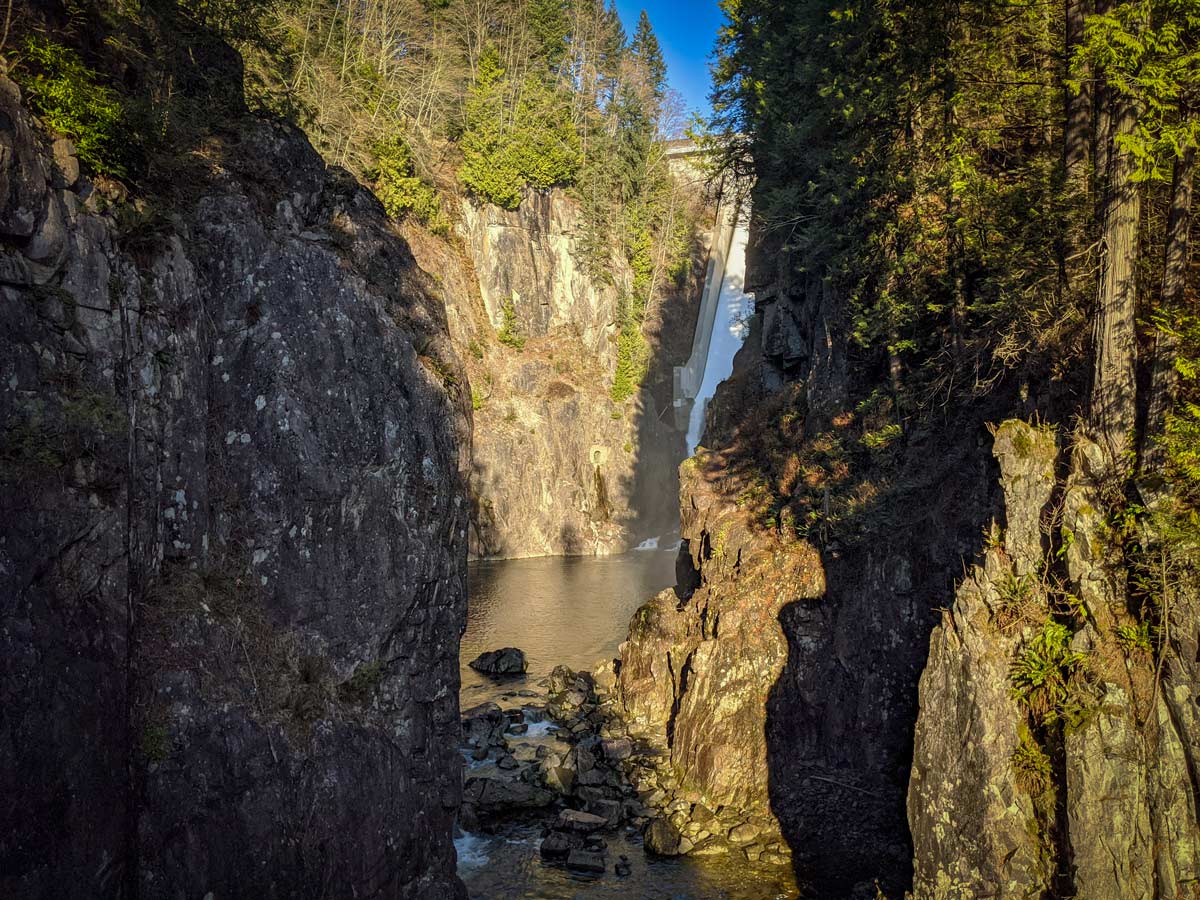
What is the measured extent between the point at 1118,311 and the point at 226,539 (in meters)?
12.3

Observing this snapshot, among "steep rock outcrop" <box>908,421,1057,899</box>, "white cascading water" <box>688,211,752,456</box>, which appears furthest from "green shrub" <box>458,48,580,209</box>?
"steep rock outcrop" <box>908,421,1057,899</box>

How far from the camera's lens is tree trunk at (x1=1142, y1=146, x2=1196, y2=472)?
8.66 m

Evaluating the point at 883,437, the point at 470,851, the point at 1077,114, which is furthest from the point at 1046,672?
the point at 470,851

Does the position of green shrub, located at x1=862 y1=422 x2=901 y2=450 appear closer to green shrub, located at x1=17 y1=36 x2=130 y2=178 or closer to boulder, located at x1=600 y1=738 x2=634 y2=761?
boulder, located at x1=600 y1=738 x2=634 y2=761

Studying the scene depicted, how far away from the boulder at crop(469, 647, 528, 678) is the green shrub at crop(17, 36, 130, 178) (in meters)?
19.5

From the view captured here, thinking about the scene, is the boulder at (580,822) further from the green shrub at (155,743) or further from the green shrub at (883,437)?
the green shrub at (883,437)

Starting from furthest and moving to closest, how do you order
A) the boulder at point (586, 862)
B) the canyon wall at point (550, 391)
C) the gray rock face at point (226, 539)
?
the canyon wall at point (550, 391) < the boulder at point (586, 862) < the gray rock face at point (226, 539)

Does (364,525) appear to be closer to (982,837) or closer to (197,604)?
(197,604)

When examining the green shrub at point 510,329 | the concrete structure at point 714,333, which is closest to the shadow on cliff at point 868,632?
the green shrub at point 510,329

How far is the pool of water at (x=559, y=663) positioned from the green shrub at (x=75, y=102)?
12967 mm

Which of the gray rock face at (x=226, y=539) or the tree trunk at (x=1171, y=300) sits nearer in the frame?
the gray rock face at (x=226, y=539)

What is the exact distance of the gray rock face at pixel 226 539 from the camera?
677 cm

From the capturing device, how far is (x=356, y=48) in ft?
131

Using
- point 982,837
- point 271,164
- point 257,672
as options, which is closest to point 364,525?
point 257,672
